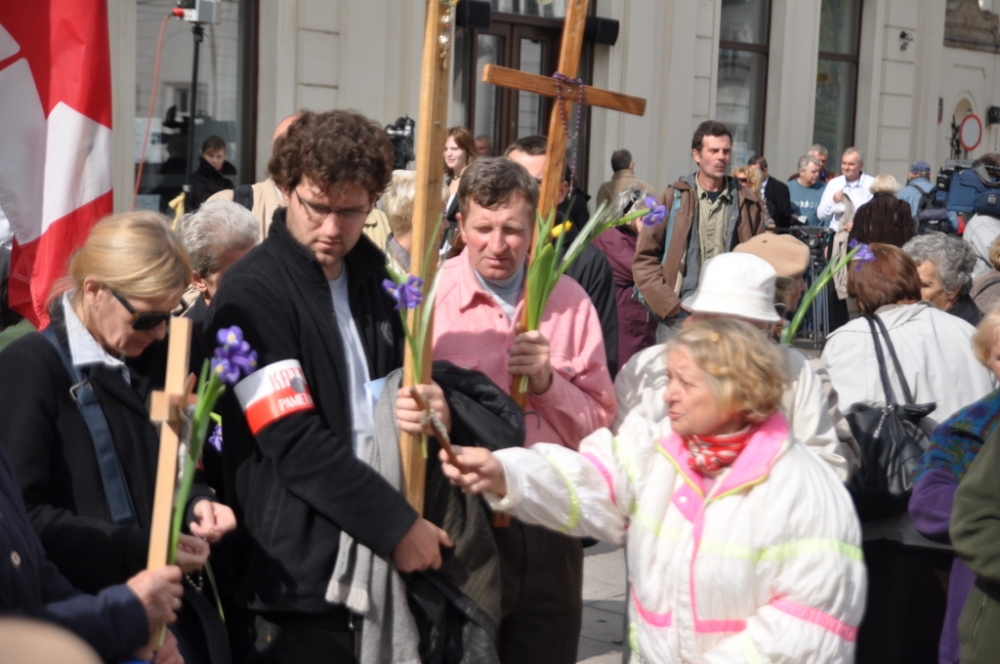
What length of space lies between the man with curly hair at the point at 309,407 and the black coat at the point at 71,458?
22cm

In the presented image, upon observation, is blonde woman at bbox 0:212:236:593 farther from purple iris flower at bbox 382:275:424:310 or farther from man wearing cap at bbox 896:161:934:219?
man wearing cap at bbox 896:161:934:219

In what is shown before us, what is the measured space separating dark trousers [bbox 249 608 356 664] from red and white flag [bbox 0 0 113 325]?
116 cm

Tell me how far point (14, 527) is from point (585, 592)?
3.55 metres

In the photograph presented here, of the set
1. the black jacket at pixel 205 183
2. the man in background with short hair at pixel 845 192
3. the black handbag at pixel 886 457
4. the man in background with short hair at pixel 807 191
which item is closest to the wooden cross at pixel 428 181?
the black handbag at pixel 886 457

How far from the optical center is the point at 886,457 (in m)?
3.75

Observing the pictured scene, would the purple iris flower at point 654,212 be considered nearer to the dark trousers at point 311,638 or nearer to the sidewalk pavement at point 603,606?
the dark trousers at point 311,638

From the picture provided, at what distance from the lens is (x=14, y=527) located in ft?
6.56

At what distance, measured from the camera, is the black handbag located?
3.73m

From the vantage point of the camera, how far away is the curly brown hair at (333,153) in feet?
8.57

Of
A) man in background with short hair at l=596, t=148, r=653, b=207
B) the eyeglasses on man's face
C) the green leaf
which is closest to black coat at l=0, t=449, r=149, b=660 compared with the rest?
the eyeglasses on man's face

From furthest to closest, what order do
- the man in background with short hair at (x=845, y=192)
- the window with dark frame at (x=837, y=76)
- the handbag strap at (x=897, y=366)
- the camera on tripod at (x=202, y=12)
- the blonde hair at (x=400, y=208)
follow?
the window with dark frame at (x=837, y=76) < the man in background with short hair at (x=845, y=192) < the camera on tripod at (x=202, y=12) < the blonde hair at (x=400, y=208) < the handbag strap at (x=897, y=366)

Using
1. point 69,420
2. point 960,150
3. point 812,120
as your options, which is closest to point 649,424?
point 69,420

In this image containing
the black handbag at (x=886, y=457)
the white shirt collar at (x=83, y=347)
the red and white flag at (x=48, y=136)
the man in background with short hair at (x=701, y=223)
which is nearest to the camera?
the white shirt collar at (x=83, y=347)

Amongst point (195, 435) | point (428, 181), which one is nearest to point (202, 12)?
point (428, 181)
